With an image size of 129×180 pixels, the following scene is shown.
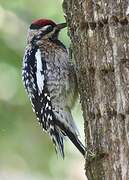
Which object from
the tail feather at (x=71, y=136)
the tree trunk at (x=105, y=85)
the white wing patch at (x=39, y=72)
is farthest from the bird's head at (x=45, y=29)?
the tree trunk at (x=105, y=85)

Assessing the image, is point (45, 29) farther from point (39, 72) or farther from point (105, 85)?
point (105, 85)

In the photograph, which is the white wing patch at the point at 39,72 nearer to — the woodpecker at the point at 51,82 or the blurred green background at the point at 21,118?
the woodpecker at the point at 51,82

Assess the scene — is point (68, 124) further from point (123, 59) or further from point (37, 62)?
point (123, 59)

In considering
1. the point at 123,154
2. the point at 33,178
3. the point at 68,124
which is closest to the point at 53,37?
the point at 68,124

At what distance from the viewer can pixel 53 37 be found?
505 centimetres

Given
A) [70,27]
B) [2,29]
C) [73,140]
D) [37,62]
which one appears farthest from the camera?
[2,29]

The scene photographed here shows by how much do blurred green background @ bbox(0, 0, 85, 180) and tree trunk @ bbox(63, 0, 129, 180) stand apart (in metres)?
2.51

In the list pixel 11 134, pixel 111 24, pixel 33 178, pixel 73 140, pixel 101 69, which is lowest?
pixel 33 178

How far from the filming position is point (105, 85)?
3754 mm

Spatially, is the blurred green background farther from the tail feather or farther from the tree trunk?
the tree trunk

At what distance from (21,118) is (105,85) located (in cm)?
305

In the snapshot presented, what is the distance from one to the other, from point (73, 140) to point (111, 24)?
42.7 inches

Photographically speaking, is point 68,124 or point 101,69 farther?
Answer: point 68,124

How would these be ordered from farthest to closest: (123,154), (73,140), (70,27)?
(73,140)
(70,27)
(123,154)
